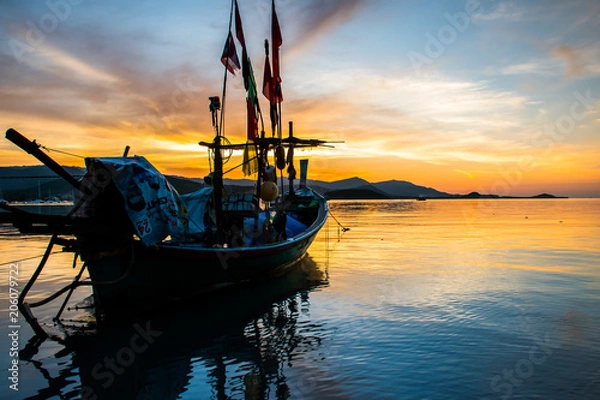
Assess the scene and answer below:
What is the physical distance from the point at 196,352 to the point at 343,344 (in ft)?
10.8

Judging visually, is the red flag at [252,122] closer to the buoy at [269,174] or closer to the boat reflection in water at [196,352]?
the buoy at [269,174]

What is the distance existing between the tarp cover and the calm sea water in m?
1.60

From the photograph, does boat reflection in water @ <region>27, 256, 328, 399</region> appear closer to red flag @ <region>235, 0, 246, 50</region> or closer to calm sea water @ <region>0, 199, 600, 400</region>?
calm sea water @ <region>0, 199, 600, 400</region>

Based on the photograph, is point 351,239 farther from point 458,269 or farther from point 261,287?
point 261,287

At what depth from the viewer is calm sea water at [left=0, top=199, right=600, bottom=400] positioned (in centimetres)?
733

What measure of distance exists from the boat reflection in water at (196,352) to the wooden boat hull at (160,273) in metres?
0.53

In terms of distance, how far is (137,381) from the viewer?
762 cm

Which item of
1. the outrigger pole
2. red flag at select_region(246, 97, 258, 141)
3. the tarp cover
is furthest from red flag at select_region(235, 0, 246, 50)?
the outrigger pole

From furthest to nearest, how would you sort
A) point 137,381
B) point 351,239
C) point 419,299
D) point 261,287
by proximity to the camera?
1. point 351,239
2. point 261,287
3. point 419,299
4. point 137,381

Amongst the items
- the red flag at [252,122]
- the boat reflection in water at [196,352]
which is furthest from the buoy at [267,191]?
the boat reflection in water at [196,352]

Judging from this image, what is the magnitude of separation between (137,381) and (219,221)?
7232 mm

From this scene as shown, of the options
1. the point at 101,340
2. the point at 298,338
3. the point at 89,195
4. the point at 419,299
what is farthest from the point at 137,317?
the point at 419,299

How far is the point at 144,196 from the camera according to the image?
10.8m

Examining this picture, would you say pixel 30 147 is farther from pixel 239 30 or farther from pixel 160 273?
pixel 239 30
